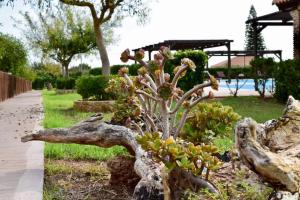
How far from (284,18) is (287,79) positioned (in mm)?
6765

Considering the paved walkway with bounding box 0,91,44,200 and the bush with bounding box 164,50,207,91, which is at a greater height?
the bush with bounding box 164,50,207,91

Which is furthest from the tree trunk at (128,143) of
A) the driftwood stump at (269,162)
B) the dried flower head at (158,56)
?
the dried flower head at (158,56)

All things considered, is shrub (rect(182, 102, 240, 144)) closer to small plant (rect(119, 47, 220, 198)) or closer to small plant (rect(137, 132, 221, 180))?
small plant (rect(119, 47, 220, 198))

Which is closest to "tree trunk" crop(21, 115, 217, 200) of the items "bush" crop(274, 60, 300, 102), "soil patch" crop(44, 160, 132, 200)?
"soil patch" crop(44, 160, 132, 200)

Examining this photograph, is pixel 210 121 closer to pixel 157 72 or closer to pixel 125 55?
pixel 157 72

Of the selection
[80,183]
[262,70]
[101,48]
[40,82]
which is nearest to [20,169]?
[80,183]

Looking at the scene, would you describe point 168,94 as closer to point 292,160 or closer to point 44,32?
point 292,160

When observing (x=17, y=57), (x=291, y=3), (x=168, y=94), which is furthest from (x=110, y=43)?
(x=168, y=94)

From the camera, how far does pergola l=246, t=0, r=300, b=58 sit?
17.4 metres

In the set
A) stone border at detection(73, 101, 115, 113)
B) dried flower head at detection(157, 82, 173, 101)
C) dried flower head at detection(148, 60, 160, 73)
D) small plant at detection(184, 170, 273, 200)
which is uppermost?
dried flower head at detection(148, 60, 160, 73)

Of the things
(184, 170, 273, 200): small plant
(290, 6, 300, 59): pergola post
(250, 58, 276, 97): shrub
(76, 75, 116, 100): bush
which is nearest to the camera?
(184, 170, 273, 200): small plant

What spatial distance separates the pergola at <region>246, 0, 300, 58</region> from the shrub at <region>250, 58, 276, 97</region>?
4.51 ft

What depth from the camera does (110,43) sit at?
50219 millimetres

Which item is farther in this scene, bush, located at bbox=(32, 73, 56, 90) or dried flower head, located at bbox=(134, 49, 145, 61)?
bush, located at bbox=(32, 73, 56, 90)
